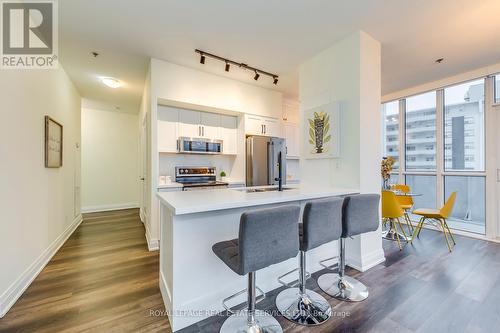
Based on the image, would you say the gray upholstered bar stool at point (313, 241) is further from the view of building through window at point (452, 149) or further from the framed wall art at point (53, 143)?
the framed wall art at point (53, 143)

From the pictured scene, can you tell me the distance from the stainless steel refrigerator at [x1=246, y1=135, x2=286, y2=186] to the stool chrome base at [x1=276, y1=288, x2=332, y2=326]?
2315mm

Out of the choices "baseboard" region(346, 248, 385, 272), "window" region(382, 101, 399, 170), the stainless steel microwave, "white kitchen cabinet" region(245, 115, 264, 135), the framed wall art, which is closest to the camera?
"baseboard" region(346, 248, 385, 272)

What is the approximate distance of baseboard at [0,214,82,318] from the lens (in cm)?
184

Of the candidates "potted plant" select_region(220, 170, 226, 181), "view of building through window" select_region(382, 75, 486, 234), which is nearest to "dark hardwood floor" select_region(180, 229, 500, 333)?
"view of building through window" select_region(382, 75, 486, 234)

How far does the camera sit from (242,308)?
74.5 inches

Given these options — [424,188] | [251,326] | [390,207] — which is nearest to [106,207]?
[251,326]

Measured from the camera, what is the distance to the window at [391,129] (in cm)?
479

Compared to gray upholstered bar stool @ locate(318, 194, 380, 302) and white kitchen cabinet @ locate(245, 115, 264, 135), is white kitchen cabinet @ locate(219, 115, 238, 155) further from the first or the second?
gray upholstered bar stool @ locate(318, 194, 380, 302)

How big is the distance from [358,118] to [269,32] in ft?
4.98

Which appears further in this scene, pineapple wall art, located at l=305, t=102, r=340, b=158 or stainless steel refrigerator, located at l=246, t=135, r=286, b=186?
stainless steel refrigerator, located at l=246, t=135, r=286, b=186

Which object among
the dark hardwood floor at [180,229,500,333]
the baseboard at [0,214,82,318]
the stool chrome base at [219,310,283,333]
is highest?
the baseboard at [0,214,82,318]

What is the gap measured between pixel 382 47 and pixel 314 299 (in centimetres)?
331

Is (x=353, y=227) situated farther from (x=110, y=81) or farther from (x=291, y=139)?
(x=110, y=81)

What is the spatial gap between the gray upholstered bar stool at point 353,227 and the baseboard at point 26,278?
2.88 m
